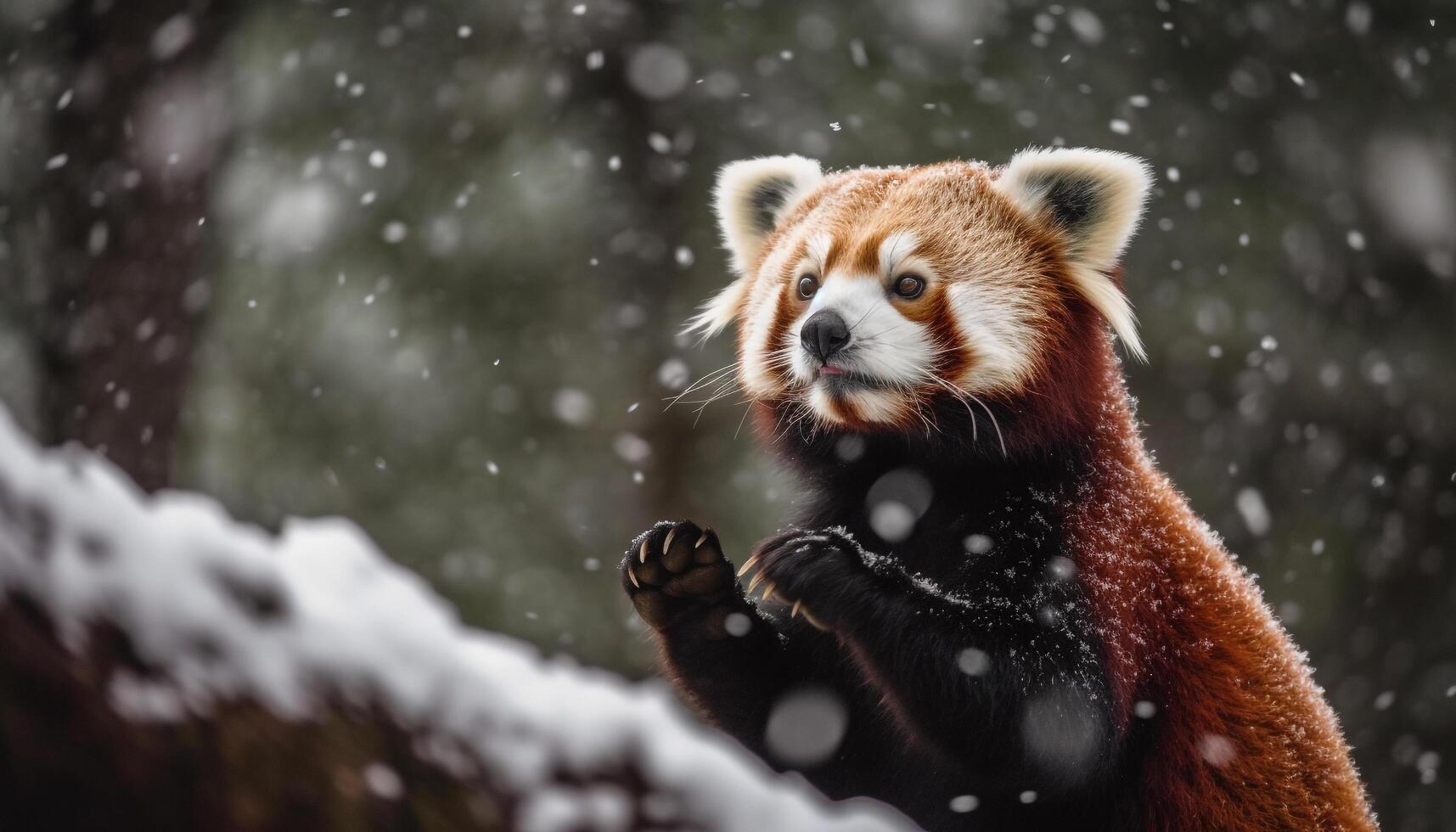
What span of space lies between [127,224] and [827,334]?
1.98 metres

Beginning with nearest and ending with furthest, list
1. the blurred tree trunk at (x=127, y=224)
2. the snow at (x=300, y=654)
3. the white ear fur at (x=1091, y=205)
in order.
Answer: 1. the snow at (x=300, y=654)
2. the white ear fur at (x=1091, y=205)
3. the blurred tree trunk at (x=127, y=224)

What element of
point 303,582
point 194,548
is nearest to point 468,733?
point 303,582

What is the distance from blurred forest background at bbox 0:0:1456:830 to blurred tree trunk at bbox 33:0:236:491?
0.28m

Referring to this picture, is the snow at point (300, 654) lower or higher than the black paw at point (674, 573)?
higher

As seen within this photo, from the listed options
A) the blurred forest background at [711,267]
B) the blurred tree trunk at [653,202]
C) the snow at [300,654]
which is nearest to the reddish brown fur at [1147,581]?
the snow at [300,654]

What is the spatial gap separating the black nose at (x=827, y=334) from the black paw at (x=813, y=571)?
0.39 meters

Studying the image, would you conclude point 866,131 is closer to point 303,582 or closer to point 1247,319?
point 1247,319

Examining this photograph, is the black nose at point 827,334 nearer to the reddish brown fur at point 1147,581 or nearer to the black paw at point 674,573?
the reddish brown fur at point 1147,581

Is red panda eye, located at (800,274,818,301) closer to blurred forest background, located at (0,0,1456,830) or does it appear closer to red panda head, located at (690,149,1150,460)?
red panda head, located at (690,149,1150,460)

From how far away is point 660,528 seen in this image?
7.32 ft

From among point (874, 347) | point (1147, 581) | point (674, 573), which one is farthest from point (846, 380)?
point (1147, 581)

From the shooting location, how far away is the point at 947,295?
2.22 metres

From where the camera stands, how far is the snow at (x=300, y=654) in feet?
4.15

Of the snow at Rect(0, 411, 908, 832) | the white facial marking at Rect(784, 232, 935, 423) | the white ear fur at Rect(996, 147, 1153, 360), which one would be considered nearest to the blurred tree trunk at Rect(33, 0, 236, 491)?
the snow at Rect(0, 411, 908, 832)
